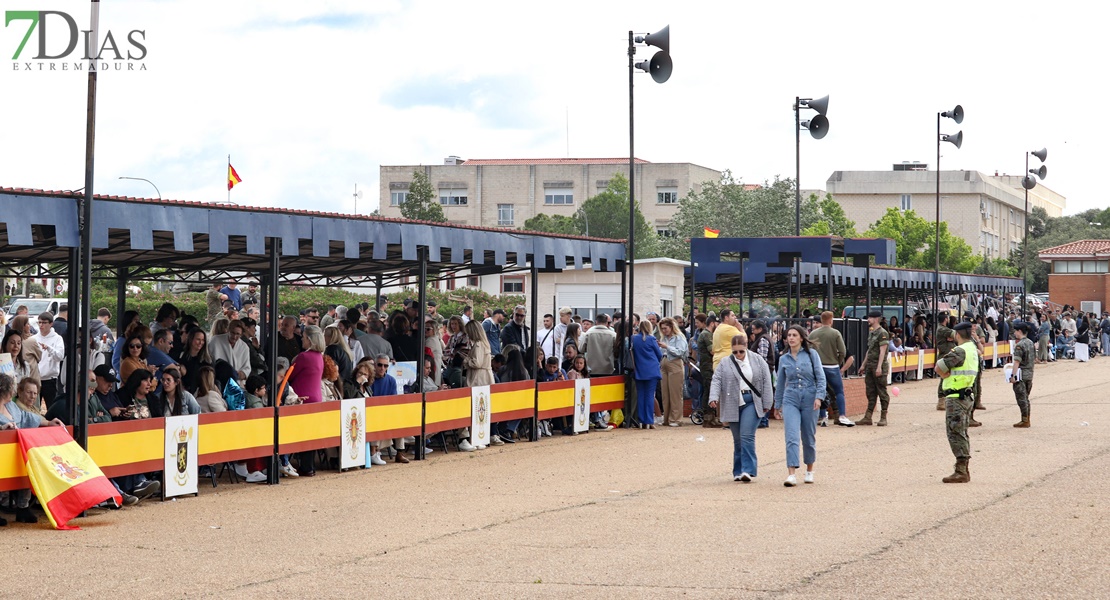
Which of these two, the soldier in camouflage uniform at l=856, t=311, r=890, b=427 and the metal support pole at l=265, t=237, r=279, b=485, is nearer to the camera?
the metal support pole at l=265, t=237, r=279, b=485

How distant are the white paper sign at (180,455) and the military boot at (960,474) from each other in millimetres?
7737

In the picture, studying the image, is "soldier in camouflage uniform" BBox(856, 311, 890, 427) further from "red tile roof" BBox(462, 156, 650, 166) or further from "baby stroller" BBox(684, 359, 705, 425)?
"red tile roof" BBox(462, 156, 650, 166)

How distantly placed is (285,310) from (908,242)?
172 ft

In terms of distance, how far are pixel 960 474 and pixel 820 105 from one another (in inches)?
640

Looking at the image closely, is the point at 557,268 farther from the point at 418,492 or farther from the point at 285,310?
the point at 285,310

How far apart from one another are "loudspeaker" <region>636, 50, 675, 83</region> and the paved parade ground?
23.1 ft

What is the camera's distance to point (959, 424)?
1413 centimetres

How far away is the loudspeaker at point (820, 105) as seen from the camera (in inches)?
1137

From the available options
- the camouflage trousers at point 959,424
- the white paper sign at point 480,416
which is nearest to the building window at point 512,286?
the white paper sign at point 480,416

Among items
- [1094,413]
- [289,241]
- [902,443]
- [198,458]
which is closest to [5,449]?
[198,458]

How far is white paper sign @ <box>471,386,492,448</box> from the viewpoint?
17938 mm

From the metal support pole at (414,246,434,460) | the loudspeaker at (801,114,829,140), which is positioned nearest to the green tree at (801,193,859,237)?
the loudspeaker at (801,114,829,140)

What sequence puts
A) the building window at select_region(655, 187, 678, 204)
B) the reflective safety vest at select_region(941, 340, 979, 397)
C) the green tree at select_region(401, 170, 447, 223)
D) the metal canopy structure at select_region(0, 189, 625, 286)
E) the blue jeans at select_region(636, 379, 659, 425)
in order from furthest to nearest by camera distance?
1. the building window at select_region(655, 187, 678, 204)
2. the green tree at select_region(401, 170, 447, 223)
3. the blue jeans at select_region(636, 379, 659, 425)
4. the reflective safety vest at select_region(941, 340, 979, 397)
5. the metal canopy structure at select_region(0, 189, 625, 286)

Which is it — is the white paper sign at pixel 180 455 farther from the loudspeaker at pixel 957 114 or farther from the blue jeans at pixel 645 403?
the loudspeaker at pixel 957 114
